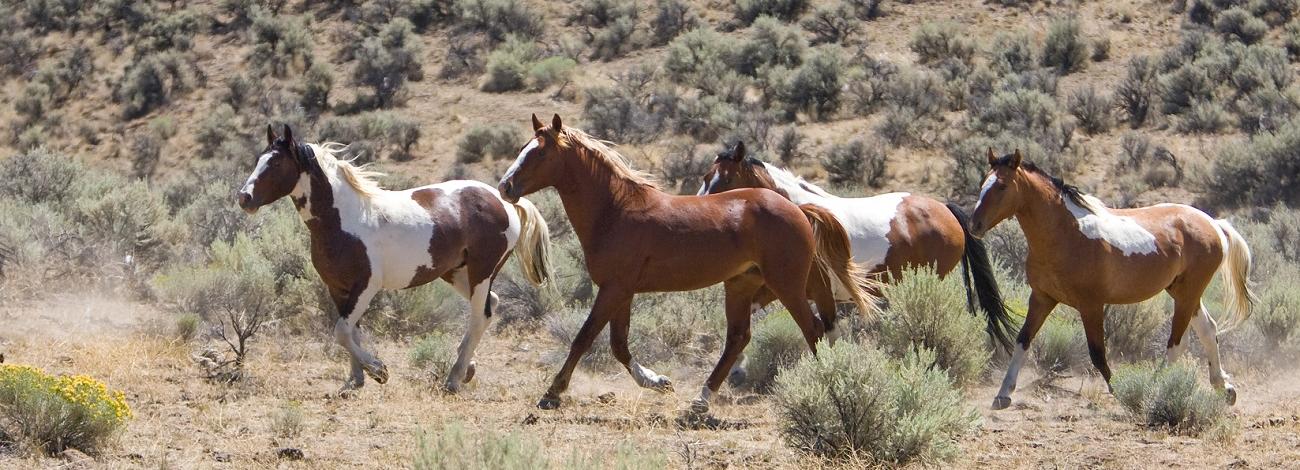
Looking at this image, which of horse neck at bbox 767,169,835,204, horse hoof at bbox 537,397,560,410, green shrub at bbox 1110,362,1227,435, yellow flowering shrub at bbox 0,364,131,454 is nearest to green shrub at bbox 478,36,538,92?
horse neck at bbox 767,169,835,204

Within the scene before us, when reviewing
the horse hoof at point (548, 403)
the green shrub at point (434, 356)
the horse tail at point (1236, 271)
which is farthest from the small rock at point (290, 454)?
the horse tail at point (1236, 271)

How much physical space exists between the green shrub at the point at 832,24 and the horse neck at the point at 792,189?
1742 centimetres

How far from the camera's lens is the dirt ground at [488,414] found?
7113 mm

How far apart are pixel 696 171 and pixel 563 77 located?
6.85m

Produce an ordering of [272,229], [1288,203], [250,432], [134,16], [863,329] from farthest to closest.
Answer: [134,16]
[1288,203]
[272,229]
[863,329]
[250,432]

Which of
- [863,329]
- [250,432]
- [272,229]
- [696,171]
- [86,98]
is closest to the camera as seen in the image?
[250,432]

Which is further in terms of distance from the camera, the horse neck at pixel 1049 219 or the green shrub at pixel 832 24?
the green shrub at pixel 832 24

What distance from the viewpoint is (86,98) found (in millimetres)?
29859

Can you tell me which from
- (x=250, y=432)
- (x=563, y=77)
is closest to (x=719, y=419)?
(x=250, y=432)

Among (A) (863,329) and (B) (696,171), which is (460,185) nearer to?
(A) (863,329)

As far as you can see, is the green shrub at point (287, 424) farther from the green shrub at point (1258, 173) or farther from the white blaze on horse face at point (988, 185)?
the green shrub at point (1258, 173)

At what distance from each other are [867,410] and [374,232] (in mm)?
4522

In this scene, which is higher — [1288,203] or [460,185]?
[460,185]

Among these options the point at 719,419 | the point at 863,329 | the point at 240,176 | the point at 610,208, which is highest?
the point at 610,208
